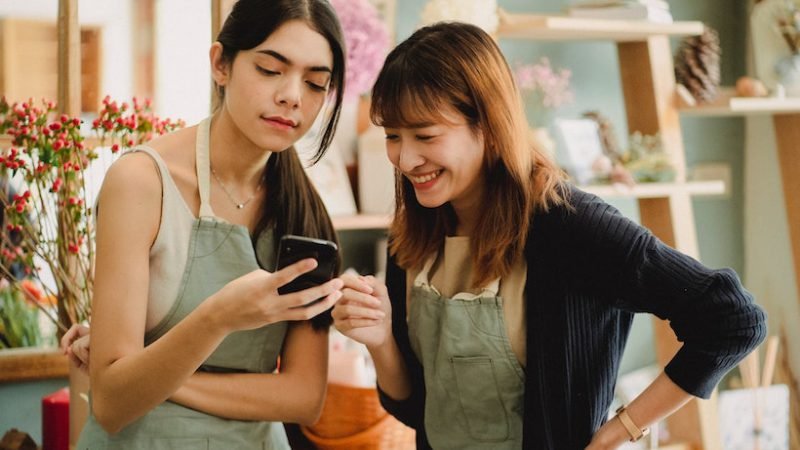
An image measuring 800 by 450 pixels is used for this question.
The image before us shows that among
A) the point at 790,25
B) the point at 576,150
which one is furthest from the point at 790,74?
the point at 576,150

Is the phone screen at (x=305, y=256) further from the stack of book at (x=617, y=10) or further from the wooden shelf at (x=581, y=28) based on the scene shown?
the stack of book at (x=617, y=10)

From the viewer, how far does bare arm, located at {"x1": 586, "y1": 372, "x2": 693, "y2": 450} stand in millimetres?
1483

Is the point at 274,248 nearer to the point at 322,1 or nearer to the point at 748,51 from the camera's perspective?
the point at 322,1

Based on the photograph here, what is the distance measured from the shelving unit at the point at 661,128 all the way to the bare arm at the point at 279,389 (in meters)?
1.35

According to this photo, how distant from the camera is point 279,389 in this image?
1.57m

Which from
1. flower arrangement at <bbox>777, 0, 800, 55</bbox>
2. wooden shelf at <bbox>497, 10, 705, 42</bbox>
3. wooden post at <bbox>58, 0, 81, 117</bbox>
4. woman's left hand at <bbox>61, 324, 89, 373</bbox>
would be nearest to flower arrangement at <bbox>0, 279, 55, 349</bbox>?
wooden post at <bbox>58, 0, 81, 117</bbox>

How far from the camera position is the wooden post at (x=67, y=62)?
7.02 ft

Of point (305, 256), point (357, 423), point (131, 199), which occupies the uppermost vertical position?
point (131, 199)

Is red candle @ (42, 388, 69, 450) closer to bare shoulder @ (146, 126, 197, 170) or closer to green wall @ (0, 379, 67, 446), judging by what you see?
green wall @ (0, 379, 67, 446)

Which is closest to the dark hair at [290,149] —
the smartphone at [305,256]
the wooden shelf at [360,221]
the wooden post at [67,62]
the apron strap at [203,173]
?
the apron strap at [203,173]

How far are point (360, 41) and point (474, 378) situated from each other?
1.26m

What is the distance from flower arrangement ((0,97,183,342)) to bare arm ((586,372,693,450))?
108cm

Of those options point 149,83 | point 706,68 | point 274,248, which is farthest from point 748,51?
point 274,248

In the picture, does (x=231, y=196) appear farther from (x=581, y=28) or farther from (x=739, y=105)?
(x=739, y=105)
